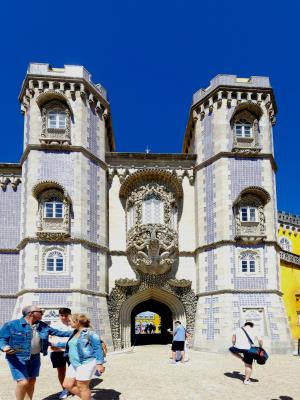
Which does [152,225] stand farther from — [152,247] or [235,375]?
[235,375]

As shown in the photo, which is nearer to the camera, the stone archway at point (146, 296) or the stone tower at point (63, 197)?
the stone tower at point (63, 197)

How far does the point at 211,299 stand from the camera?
2541 cm

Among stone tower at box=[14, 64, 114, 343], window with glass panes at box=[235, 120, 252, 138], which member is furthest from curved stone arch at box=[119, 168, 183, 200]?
window with glass panes at box=[235, 120, 252, 138]

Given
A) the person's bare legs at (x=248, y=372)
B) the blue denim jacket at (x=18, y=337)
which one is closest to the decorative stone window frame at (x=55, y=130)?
the person's bare legs at (x=248, y=372)

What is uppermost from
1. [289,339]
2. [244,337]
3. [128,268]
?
[128,268]

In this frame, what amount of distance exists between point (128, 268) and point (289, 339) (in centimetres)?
982

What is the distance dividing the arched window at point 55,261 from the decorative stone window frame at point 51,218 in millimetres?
759

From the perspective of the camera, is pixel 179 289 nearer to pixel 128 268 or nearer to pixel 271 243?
pixel 128 268

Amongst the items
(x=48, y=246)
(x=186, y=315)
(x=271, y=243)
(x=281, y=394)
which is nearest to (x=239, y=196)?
(x=271, y=243)

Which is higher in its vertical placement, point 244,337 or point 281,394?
point 244,337

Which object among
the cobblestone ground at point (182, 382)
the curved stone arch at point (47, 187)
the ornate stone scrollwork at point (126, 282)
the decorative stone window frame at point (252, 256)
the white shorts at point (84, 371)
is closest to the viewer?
the white shorts at point (84, 371)

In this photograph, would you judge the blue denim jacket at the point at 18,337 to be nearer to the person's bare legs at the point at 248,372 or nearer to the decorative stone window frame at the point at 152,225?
the person's bare legs at the point at 248,372

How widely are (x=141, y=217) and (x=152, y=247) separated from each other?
2039 millimetres

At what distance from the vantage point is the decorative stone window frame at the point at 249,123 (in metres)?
26.7
